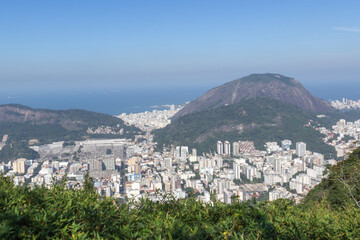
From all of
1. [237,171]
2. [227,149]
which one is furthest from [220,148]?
[237,171]

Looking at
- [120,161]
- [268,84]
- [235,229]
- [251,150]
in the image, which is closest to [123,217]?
[235,229]

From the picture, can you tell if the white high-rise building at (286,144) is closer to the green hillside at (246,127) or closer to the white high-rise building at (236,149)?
the green hillside at (246,127)

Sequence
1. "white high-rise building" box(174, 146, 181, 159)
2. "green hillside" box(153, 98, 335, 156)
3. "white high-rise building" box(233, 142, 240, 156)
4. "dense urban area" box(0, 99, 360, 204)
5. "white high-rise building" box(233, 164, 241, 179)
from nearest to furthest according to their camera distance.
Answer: "dense urban area" box(0, 99, 360, 204) < "white high-rise building" box(233, 164, 241, 179) < "white high-rise building" box(174, 146, 181, 159) < "white high-rise building" box(233, 142, 240, 156) < "green hillside" box(153, 98, 335, 156)

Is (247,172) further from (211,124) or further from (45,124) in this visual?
(45,124)

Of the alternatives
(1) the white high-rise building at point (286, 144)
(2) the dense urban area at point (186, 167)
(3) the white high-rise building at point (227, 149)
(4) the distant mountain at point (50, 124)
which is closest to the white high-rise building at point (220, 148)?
(2) the dense urban area at point (186, 167)

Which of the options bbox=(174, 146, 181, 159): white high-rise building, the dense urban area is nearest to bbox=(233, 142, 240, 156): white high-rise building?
the dense urban area

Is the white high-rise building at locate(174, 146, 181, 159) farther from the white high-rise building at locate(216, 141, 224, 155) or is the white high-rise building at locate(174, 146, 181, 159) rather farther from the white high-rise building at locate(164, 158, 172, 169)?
the white high-rise building at locate(216, 141, 224, 155)

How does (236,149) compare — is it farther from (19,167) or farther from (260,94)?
(260,94)
